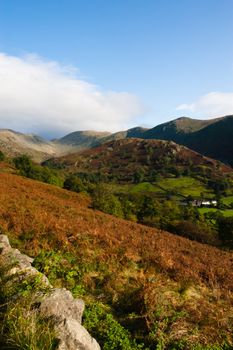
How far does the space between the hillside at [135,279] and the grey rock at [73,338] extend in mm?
929

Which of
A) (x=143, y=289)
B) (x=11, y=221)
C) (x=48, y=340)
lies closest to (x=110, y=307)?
(x=143, y=289)

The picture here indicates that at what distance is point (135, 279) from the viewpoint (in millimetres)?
10453

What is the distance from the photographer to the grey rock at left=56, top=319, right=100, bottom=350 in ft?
18.0

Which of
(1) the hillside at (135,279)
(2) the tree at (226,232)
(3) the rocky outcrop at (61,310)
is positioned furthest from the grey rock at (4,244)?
(2) the tree at (226,232)

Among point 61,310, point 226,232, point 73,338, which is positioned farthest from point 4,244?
→ point 226,232

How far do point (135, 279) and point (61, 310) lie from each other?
14.3ft

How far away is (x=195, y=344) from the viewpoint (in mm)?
6742

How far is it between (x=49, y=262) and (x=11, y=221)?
19.3ft

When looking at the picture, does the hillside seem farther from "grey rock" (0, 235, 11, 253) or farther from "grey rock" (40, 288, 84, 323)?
"grey rock" (0, 235, 11, 253)

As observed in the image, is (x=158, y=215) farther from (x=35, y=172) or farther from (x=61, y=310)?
(x=61, y=310)

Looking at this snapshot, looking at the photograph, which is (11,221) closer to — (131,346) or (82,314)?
(82,314)

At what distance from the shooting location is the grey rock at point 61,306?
627cm

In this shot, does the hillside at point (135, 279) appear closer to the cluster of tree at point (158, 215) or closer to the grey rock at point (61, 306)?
the grey rock at point (61, 306)

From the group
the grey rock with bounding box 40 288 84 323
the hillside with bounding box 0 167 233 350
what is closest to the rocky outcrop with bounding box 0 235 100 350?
the grey rock with bounding box 40 288 84 323
